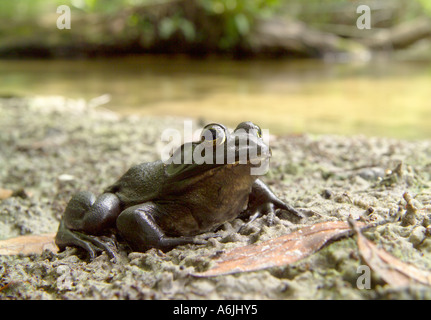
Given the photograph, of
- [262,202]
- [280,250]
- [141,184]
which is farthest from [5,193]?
[280,250]

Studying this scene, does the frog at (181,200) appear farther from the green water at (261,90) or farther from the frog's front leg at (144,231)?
the green water at (261,90)

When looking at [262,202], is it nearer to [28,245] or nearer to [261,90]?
[28,245]

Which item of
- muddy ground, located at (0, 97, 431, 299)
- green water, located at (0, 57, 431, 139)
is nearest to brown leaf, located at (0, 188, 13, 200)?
muddy ground, located at (0, 97, 431, 299)

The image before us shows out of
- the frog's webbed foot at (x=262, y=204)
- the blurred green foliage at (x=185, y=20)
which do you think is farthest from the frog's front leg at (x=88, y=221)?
the blurred green foliage at (x=185, y=20)

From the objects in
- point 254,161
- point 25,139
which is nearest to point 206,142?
point 254,161

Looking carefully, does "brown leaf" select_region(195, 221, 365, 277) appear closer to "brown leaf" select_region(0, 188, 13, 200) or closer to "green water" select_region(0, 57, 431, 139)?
"brown leaf" select_region(0, 188, 13, 200)

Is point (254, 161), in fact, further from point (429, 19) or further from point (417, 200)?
point (429, 19)
